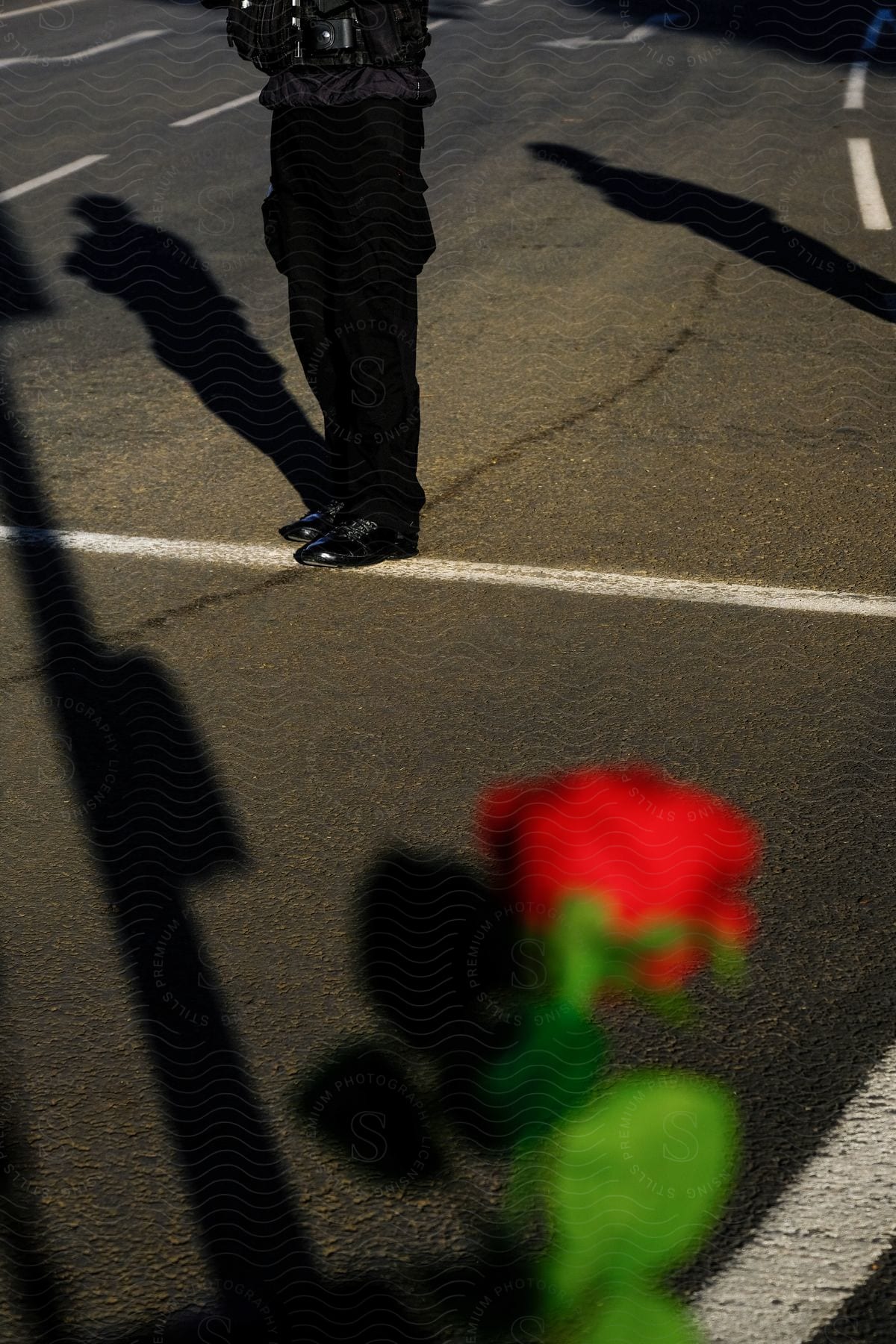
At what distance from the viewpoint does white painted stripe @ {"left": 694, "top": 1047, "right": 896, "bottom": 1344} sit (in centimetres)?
237

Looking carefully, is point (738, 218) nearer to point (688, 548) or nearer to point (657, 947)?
point (688, 548)

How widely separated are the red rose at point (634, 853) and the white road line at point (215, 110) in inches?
430

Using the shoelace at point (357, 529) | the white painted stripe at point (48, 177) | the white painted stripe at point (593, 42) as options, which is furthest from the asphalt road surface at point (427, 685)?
the white painted stripe at point (593, 42)

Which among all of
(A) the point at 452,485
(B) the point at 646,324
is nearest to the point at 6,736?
(A) the point at 452,485

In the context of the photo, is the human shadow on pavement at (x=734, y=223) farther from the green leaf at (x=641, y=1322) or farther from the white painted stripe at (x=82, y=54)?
the green leaf at (x=641, y=1322)

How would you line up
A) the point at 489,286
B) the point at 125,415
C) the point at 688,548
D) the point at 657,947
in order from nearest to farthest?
the point at 657,947, the point at 688,548, the point at 125,415, the point at 489,286

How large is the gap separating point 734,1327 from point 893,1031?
811 millimetres

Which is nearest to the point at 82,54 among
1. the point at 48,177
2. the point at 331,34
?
the point at 48,177

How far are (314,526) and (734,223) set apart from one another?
5.77 m

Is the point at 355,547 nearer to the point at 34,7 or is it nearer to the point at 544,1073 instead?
the point at 544,1073

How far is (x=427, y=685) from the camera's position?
433 centimetres

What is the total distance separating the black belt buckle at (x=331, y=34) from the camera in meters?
4.57

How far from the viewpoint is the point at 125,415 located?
657 cm

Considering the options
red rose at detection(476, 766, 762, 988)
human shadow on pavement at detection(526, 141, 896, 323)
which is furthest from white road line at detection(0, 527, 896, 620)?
human shadow on pavement at detection(526, 141, 896, 323)
